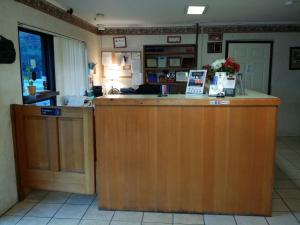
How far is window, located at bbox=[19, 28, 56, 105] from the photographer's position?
3139 millimetres

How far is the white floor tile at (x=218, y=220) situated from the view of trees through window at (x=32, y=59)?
2332mm

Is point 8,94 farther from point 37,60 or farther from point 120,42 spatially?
point 120,42

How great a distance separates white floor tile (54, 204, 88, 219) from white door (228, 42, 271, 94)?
4157 millimetres

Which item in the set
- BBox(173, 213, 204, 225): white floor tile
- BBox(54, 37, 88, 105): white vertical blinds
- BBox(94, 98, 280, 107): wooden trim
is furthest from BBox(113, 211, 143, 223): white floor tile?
BBox(54, 37, 88, 105): white vertical blinds

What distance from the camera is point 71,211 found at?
2668 mm

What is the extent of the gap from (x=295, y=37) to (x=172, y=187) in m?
4.39

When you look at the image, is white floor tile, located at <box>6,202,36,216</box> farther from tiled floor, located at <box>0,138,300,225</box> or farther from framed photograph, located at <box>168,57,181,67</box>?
framed photograph, located at <box>168,57,181,67</box>

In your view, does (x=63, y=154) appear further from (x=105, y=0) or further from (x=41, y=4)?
(x=105, y=0)

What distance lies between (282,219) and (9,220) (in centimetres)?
249

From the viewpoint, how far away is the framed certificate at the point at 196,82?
2.75 m

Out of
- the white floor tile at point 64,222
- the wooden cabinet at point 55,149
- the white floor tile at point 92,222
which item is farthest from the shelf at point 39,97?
the white floor tile at point 92,222

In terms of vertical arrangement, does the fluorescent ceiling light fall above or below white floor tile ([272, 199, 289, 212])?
above

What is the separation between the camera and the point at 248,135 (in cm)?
246

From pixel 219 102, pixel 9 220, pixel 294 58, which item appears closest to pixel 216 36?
pixel 294 58
